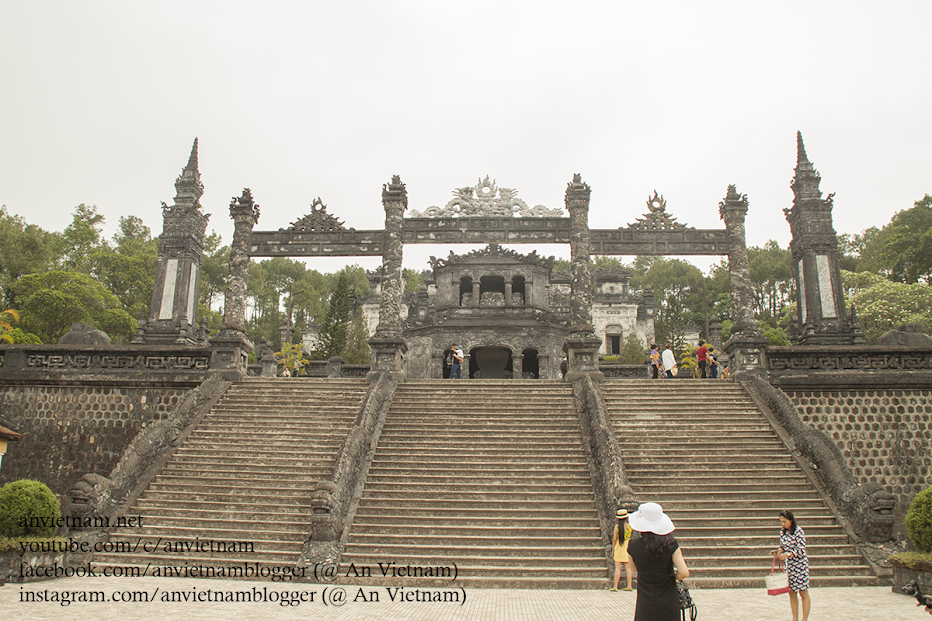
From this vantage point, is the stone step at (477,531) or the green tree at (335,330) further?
the green tree at (335,330)

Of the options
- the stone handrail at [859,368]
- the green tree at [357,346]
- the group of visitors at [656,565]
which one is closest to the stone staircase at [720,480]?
the stone handrail at [859,368]

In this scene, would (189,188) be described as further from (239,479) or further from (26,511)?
(26,511)

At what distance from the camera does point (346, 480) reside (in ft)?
34.1

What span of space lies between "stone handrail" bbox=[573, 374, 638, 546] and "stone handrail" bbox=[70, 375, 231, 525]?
835 cm

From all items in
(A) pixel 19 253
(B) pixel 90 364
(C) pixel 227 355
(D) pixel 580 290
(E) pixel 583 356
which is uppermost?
(A) pixel 19 253

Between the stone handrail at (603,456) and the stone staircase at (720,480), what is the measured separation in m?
0.55

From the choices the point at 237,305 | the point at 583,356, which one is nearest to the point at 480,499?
the point at 583,356

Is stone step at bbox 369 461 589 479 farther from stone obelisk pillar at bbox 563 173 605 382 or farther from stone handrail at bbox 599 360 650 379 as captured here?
stone handrail at bbox 599 360 650 379

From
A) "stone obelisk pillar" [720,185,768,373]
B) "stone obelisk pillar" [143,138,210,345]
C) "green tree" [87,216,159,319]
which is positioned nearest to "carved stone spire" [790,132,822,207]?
"stone obelisk pillar" [720,185,768,373]

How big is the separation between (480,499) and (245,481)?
4.46 meters

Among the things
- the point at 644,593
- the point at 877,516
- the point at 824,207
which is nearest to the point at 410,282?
the point at 824,207

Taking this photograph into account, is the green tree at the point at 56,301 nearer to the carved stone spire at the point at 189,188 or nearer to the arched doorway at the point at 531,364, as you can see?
the carved stone spire at the point at 189,188

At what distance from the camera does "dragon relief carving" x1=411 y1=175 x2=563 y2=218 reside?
18.7m

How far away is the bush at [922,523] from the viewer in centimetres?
775
